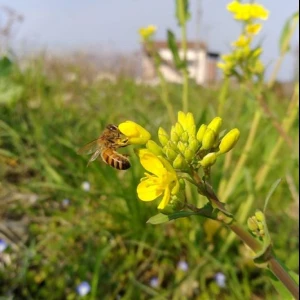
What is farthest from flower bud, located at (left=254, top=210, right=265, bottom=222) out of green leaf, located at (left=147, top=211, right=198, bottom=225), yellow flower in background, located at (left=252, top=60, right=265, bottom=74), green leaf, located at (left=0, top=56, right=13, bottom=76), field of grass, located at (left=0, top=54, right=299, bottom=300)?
green leaf, located at (left=0, top=56, right=13, bottom=76)

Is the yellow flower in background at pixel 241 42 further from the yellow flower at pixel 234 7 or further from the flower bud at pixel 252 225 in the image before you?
the flower bud at pixel 252 225

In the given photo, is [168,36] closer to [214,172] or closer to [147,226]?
[214,172]

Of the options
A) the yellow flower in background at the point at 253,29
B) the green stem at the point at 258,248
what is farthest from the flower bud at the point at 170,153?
the yellow flower in background at the point at 253,29

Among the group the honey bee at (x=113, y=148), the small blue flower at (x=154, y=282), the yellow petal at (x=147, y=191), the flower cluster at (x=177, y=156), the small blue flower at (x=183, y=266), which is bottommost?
the small blue flower at (x=154, y=282)

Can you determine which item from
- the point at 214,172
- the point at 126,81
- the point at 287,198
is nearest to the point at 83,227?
the point at 214,172

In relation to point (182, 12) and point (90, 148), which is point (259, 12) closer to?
point (182, 12)

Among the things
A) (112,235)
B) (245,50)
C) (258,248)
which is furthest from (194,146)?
(112,235)
